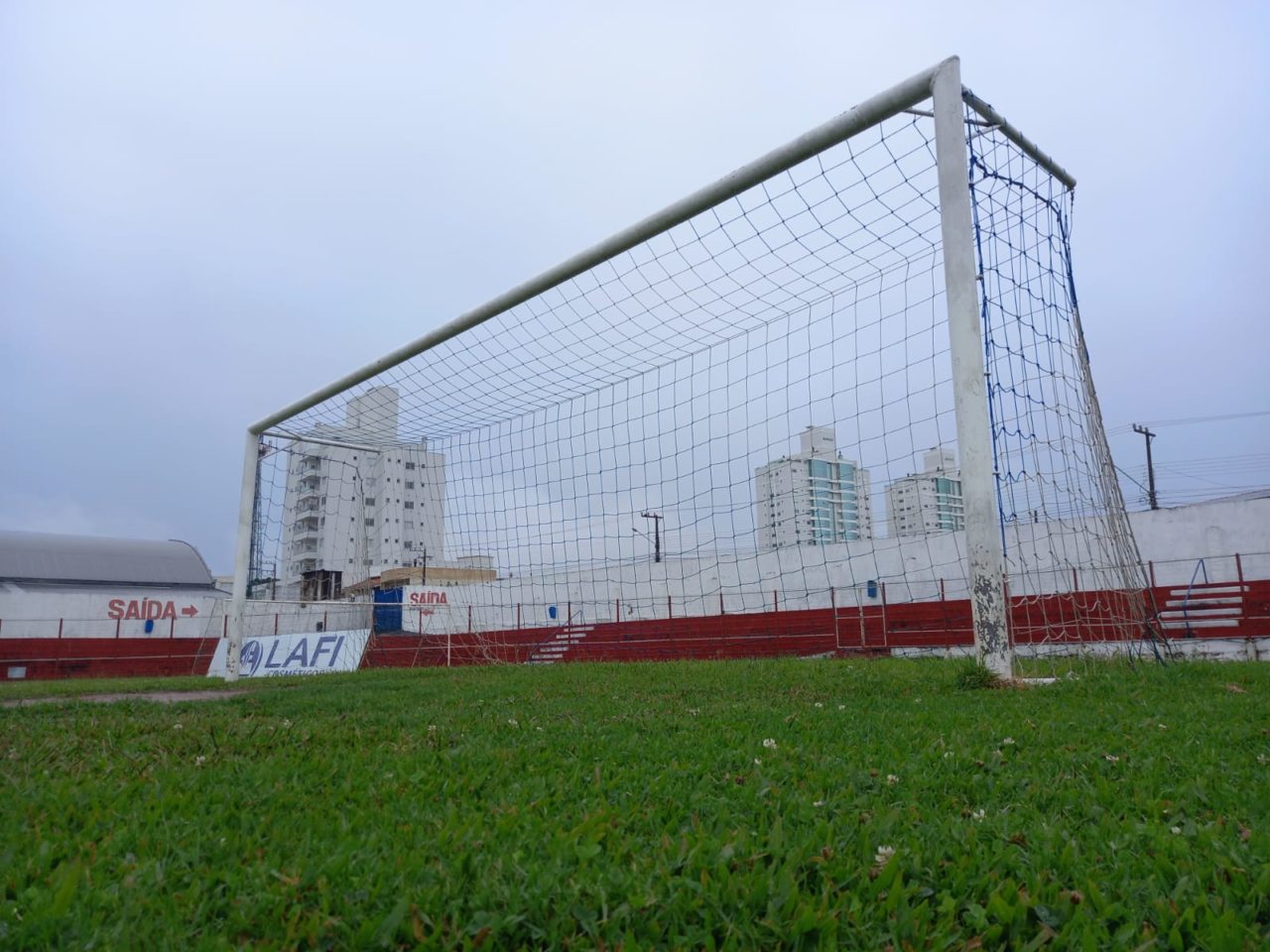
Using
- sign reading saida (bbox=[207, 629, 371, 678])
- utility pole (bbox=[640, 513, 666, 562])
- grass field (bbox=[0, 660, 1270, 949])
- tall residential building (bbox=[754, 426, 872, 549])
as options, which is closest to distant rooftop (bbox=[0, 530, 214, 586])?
sign reading saida (bbox=[207, 629, 371, 678])

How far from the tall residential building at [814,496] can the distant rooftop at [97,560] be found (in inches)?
1418

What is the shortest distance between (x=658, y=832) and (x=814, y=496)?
685 cm

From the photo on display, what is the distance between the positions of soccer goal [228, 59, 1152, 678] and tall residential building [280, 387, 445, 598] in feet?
0.23

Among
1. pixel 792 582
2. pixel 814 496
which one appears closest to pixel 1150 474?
pixel 792 582

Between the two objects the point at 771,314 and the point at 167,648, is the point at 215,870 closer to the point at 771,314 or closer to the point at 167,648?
the point at 771,314

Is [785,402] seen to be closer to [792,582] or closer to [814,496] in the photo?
[814,496]

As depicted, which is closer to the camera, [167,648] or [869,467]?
[869,467]

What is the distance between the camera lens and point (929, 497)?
779 cm

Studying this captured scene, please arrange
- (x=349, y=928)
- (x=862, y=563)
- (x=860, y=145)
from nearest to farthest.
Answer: (x=349, y=928) < (x=860, y=145) < (x=862, y=563)

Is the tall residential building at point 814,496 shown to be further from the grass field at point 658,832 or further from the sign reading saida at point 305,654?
the sign reading saida at point 305,654

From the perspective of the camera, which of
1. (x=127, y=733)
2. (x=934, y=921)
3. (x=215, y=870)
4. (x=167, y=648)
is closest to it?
(x=934, y=921)

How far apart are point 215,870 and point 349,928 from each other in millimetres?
501

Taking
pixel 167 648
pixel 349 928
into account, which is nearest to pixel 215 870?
pixel 349 928

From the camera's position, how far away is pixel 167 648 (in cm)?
2273
